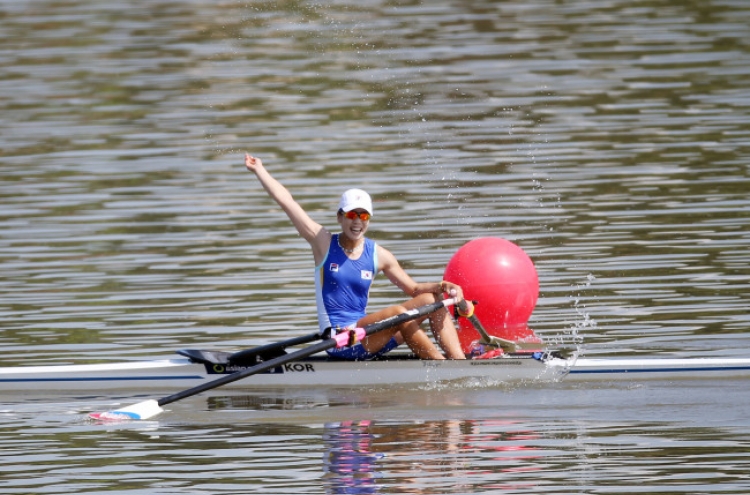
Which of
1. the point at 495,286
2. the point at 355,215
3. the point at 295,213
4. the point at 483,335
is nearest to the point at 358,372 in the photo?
the point at 483,335

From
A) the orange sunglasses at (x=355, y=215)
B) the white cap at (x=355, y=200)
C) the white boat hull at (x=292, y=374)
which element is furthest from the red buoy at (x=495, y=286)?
the white cap at (x=355, y=200)

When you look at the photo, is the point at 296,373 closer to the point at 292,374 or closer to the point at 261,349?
the point at 292,374

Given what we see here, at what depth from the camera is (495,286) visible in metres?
13.5

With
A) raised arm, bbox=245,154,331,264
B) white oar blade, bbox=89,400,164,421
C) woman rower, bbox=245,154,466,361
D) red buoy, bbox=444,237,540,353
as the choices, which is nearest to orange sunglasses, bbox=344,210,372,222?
woman rower, bbox=245,154,466,361

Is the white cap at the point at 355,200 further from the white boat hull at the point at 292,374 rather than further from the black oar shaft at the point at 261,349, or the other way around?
the white boat hull at the point at 292,374

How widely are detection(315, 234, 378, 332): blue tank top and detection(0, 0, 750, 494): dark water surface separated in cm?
68

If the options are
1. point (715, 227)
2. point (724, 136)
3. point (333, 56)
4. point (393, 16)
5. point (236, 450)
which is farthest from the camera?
point (393, 16)

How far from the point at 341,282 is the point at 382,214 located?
629cm

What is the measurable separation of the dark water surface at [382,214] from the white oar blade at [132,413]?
107mm

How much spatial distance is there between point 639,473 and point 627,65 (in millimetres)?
19360

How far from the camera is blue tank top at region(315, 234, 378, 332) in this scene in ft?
41.5

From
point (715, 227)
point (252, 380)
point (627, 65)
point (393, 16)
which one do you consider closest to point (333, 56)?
point (393, 16)

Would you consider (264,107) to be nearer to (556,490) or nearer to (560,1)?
(560,1)

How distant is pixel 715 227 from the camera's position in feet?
56.5
